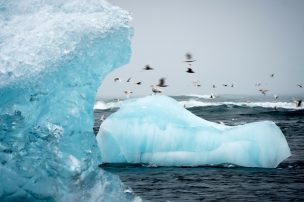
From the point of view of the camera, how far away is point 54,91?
700 centimetres

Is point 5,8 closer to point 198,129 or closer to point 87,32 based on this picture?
point 87,32

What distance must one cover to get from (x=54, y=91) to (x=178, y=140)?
678cm

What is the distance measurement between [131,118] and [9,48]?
7.08m

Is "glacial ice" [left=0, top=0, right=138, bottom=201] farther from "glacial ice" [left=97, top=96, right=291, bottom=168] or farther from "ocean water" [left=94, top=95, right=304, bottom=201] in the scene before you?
"glacial ice" [left=97, top=96, right=291, bottom=168]

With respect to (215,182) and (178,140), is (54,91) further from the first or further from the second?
(178,140)

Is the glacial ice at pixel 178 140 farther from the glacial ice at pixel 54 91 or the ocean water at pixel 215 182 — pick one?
the glacial ice at pixel 54 91

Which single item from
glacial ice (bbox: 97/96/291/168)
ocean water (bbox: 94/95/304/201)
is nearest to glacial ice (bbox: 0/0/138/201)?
ocean water (bbox: 94/95/304/201)

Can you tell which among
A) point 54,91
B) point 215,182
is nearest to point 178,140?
point 215,182

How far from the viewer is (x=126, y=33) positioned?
25.7 ft

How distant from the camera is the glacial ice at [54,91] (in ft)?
21.8

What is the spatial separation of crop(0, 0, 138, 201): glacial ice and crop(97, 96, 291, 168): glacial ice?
208 inches

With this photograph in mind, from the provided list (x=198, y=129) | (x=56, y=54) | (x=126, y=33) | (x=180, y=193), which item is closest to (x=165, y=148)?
(x=198, y=129)

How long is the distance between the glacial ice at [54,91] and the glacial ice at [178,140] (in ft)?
17.3

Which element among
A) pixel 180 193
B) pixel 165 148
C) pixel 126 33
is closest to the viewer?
pixel 126 33
